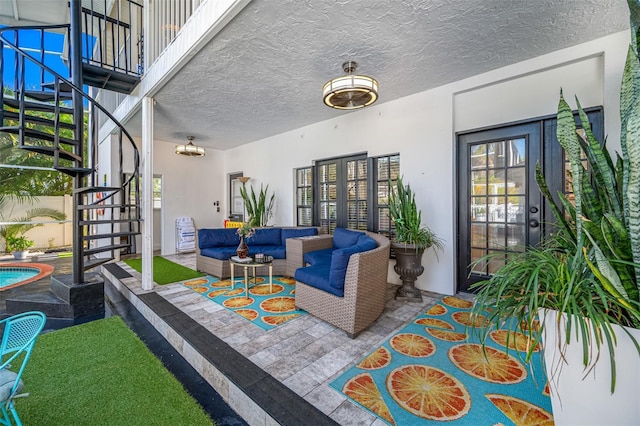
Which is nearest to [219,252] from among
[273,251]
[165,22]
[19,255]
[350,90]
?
[273,251]

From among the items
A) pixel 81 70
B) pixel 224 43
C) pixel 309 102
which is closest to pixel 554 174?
pixel 309 102

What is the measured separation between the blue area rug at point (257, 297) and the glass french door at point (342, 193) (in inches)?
57.9

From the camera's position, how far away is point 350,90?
2.64 meters

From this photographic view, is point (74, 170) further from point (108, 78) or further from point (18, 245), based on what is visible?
point (18, 245)

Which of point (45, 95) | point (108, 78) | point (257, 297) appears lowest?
point (257, 297)

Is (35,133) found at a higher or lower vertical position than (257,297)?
higher

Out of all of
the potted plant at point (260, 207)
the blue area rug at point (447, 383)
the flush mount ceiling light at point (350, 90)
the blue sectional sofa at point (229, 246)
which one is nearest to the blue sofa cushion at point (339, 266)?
the blue area rug at point (447, 383)

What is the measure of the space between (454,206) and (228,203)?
6042mm

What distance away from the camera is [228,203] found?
7.57m

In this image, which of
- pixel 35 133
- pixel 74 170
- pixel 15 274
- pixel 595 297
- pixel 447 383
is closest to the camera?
pixel 595 297

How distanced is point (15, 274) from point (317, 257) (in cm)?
415

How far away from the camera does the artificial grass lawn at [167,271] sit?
167 inches

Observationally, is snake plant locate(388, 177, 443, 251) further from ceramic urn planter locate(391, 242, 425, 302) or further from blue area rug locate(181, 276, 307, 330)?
blue area rug locate(181, 276, 307, 330)

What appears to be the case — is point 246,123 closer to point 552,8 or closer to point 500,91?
point 500,91
